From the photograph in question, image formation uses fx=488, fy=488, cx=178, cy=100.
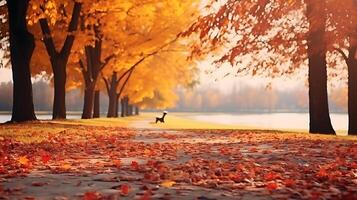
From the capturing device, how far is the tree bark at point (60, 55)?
73.8 feet

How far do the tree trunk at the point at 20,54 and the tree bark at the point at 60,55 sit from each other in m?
3.55

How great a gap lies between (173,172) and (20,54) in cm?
1297

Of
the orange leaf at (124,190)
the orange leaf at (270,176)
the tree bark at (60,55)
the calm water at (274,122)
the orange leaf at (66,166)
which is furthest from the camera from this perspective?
the calm water at (274,122)

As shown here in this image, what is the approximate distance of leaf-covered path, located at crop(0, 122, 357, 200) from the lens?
5.71m

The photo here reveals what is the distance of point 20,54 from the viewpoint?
18469 millimetres

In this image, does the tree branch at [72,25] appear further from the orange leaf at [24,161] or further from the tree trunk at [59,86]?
the orange leaf at [24,161]

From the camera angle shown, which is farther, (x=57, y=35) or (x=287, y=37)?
(x=57, y=35)

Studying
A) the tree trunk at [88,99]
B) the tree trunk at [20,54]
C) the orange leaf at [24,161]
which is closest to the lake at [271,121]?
the tree trunk at [88,99]

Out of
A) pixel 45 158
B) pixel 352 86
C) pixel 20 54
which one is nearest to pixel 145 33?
pixel 20 54

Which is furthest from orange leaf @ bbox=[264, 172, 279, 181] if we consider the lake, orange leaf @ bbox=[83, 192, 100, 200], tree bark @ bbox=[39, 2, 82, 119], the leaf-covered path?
the lake

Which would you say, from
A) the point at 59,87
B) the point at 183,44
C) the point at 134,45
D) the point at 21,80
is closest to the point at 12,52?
the point at 21,80

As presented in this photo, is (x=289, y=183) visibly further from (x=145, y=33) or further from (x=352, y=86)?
(x=145, y=33)

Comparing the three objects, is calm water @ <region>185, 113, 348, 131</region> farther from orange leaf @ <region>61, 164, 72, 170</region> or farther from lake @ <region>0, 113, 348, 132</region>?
orange leaf @ <region>61, 164, 72, 170</region>

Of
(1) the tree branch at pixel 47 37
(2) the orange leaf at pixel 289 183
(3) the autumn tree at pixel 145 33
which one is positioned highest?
(3) the autumn tree at pixel 145 33
